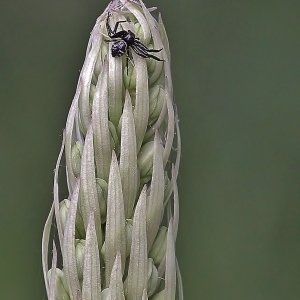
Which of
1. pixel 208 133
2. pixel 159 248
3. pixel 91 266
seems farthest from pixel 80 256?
pixel 208 133

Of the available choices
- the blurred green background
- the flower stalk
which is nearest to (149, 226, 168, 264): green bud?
the flower stalk

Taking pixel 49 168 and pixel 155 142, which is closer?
pixel 155 142

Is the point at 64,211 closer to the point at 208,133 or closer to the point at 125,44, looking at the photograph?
the point at 125,44

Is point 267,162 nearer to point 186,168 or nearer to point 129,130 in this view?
point 186,168

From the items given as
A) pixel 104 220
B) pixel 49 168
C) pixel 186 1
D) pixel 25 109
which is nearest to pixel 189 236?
pixel 49 168

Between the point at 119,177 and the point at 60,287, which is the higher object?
the point at 119,177

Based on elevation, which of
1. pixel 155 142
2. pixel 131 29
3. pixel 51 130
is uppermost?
pixel 131 29
